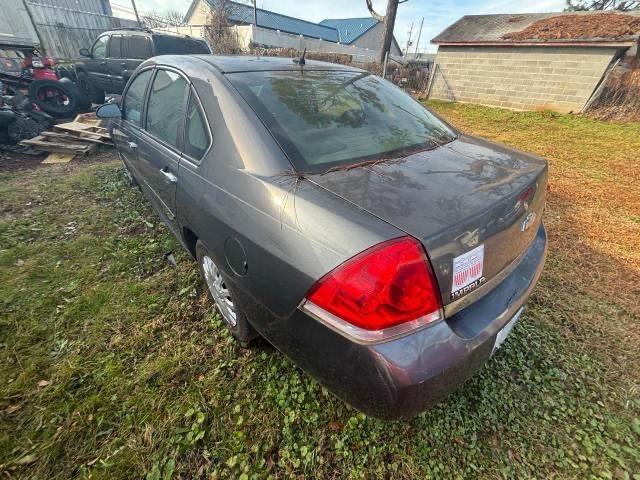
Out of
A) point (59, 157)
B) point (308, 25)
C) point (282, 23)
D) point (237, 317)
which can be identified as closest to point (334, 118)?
point (237, 317)

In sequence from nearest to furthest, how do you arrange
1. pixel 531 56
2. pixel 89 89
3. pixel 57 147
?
pixel 57 147 < pixel 89 89 < pixel 531 56

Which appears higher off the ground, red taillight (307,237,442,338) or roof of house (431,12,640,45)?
roof of house (431,12,640,45)

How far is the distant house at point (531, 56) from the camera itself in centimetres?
977

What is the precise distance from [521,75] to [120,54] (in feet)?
41.9

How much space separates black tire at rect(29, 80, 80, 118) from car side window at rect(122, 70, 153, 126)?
201 inches

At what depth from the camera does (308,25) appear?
38.4 metres

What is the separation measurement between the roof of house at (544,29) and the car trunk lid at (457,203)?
12.4 meters

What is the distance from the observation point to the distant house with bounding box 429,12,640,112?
9766mm

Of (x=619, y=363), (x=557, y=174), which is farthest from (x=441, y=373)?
(x=557, y=174)

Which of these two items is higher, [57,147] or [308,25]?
[308,25]

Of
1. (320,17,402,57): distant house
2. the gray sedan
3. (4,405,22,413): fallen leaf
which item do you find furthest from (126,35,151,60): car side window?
(320,17,402,57): distant house

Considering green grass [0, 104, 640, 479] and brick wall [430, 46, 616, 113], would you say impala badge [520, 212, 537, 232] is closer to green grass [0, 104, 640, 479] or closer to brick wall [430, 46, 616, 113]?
green grass [0, 104, 640, 479]

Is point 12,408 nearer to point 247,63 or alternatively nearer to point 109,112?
point 247,63

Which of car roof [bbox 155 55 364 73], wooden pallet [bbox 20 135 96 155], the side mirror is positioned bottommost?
wooden pallet [bbox 20 135 96 155]
